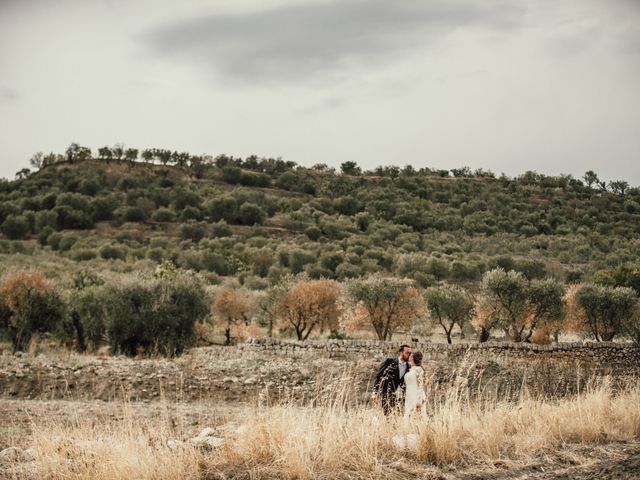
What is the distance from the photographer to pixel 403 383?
9789mm

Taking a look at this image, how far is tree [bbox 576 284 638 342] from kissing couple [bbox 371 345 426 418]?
27445mm

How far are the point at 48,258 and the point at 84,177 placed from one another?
29.5 meters

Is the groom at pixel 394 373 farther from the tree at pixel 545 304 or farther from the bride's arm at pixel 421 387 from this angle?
the tree at pixel 545 304

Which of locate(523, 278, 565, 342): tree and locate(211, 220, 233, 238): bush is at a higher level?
locate(211, 220, 233, 238): bush

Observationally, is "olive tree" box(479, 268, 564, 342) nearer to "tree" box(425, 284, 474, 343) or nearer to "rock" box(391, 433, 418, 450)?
"tree" box(425, 284, 474, 343)

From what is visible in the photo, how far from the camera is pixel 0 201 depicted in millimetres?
80812

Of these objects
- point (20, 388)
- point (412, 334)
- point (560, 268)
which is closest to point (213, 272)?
point (412, 334)

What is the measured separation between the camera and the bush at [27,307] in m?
30.4

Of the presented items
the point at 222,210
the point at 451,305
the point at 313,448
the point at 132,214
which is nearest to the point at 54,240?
the point at 132,214

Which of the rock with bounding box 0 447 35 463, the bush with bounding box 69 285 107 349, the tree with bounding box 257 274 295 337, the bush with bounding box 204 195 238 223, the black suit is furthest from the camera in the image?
the bush with bounding box 204 195 238 223

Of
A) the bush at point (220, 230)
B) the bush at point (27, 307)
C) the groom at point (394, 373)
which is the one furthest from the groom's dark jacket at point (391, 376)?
the bush at point (220, 230)

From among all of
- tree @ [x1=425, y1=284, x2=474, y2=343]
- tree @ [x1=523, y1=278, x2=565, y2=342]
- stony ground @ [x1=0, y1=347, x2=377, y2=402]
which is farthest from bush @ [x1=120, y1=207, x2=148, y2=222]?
tree @ [x1=523, y1=278, x2=565, y2=342]

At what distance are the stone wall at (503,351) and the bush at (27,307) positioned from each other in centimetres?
1262

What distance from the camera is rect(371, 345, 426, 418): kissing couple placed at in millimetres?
9336
